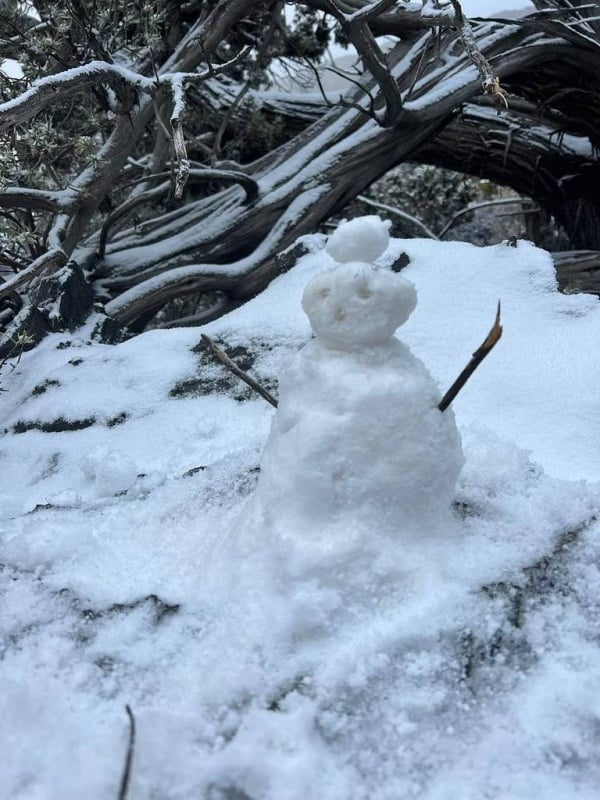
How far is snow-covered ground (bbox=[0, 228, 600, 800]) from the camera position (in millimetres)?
985

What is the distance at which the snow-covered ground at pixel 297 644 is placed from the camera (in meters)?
0.98

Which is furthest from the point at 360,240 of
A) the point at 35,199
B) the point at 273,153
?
the point at 273,153

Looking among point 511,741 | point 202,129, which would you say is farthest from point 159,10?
point 511,741

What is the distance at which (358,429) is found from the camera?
125 centimetres

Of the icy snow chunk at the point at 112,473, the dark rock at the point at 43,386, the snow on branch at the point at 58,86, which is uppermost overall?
the snow on branch at the point at 58,86

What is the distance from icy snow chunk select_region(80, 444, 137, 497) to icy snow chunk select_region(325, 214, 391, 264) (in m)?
0.96

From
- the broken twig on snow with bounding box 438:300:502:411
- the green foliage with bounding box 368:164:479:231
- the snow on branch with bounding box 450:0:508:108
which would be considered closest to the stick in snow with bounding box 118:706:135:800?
the broken twig on snow with bounding box 438:300:502:411

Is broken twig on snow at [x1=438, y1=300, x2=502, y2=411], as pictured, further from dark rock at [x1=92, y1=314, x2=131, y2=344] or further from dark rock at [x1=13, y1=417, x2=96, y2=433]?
dark rock at [x1=92, y1=314, x2=131, y2=344]

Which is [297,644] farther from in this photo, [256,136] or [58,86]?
[256,136]

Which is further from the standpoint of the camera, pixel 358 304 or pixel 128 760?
pixel 358 304

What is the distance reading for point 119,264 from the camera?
387 centimetres

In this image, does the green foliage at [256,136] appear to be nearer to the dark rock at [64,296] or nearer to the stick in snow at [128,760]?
the dark rock at [64,296]

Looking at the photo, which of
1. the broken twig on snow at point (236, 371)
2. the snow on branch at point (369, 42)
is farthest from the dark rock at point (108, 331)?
the broken twig on snow at point (236, 371)

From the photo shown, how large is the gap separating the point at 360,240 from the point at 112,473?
3.41 ft
